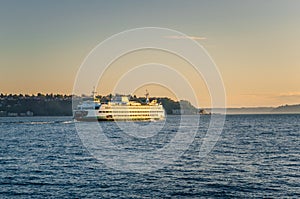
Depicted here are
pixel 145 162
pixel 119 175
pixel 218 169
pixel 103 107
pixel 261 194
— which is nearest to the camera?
pixel 261 194

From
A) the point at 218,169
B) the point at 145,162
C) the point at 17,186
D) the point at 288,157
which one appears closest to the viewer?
the point at 17,186

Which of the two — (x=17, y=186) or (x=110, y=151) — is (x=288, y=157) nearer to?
(x=110, y=151)

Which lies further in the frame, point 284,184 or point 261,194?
point 284,184

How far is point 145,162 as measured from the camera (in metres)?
48.5

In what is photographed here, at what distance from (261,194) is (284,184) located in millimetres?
4574

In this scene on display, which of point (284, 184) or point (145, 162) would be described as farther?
point (145, 162)

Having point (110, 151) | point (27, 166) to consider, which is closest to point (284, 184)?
point (27, 166)

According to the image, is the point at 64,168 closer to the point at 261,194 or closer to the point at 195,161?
the point at 195,161

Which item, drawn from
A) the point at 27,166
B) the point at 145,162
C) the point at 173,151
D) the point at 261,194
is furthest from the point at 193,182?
the point at 173,151

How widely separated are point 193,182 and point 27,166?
60.8ft

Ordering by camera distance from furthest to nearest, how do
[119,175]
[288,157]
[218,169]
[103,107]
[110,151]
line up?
[103,107] → [110,151] → [288,157] → [218,169] → [119,175]

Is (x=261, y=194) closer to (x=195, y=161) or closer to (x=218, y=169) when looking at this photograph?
A: (x=218, y=169)

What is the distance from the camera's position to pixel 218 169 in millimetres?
43562

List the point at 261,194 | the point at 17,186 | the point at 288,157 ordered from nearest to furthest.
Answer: the point at 261,194 < the point at 17,186 < the point at 288,157
